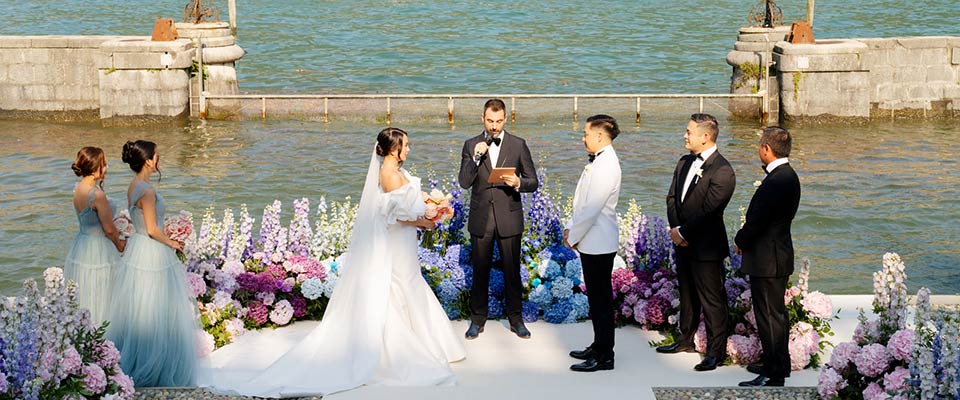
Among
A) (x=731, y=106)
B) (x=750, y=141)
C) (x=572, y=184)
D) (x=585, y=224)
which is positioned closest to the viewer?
(x=585, y=224)

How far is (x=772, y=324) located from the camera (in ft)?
24.5

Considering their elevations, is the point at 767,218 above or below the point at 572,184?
above

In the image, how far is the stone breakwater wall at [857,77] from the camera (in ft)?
73.4

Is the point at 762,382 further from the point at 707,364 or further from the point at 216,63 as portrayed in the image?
the point at 216,63

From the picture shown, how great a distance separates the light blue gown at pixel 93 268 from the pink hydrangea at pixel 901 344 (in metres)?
4.93

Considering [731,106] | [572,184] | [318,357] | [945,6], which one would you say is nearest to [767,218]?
[318,357]

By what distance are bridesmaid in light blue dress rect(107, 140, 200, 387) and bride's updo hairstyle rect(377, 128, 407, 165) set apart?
146 centimetres

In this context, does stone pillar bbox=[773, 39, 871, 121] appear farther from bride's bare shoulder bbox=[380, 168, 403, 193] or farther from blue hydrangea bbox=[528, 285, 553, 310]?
bride's bare shoulder bbox=[380, 168, 403, 193]

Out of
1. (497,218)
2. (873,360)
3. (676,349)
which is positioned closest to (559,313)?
(497,218)

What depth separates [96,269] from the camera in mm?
8016

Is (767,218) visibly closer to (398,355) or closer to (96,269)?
(398,355)

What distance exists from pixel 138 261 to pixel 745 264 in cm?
388

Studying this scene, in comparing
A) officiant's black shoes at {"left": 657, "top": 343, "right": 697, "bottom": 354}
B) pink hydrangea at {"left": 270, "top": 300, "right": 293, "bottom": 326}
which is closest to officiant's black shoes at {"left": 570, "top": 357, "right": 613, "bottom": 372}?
officiant's black shoes at {"left": 657, "top": 343, "right": 697, "bottom": 354}

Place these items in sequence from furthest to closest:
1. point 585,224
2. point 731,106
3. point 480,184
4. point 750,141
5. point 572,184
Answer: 1. point 731,106
2. point 750,141
3. point 572,184
4. point 480,184
5. point 585,224
